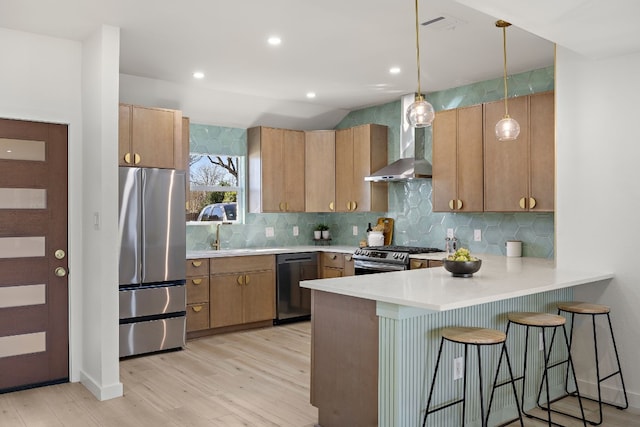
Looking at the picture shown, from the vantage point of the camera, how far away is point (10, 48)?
381 cm

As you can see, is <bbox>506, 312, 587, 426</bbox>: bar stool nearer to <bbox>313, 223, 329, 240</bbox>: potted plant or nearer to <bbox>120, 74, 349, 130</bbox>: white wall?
<bbox>313, 223, 329, 240</bbox>: potted plant

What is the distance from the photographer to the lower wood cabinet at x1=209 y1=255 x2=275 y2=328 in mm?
5516

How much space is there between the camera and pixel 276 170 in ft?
20.8

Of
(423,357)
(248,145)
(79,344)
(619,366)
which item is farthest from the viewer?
(248,145)

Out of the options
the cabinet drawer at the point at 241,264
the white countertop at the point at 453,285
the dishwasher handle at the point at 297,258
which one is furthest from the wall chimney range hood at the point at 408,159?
the white countertop at the point at 453,285

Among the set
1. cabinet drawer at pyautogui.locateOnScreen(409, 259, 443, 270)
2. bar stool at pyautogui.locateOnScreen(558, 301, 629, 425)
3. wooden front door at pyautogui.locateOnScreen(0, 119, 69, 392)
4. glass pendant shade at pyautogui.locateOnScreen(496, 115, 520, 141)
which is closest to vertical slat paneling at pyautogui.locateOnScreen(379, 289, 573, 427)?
bar stool at pyautogui.locateOnScreen(558, 301, 629, 425)

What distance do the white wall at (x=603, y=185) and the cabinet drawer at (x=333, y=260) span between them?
8.82 feet

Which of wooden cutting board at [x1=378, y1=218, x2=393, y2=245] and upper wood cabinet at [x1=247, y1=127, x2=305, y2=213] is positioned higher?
upper wood cabinet at [x1=247, y1=127, x2=305, y2=213]

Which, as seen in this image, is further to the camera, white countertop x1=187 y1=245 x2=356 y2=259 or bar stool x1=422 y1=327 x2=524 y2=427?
white countertop x1=187 y1=245 x2=356 y2=259

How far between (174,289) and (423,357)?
286cm

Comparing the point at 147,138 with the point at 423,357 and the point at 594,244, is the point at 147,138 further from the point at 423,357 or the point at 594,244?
the point at 594,244

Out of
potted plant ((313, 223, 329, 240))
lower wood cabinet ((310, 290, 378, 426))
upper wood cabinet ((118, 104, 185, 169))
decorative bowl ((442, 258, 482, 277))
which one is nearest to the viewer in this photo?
lower wood cabinet ((310, 290, 378, 426))

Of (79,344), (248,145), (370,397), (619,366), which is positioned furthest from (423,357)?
(248,145)

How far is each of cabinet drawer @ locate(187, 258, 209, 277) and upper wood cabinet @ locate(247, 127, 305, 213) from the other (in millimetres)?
1095
